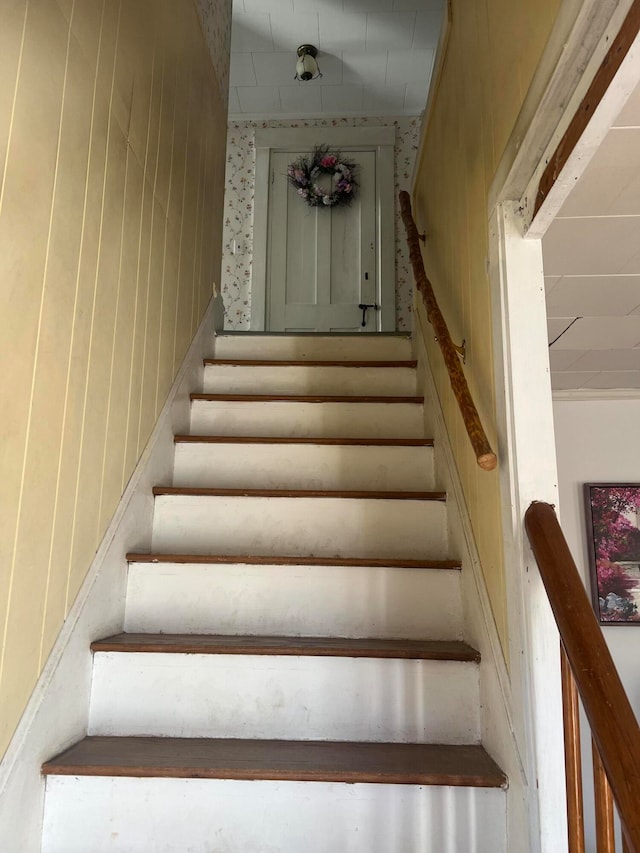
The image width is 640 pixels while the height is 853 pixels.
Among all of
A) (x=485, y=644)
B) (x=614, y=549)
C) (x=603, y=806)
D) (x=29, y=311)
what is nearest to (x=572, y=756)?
(x=603, y=806)

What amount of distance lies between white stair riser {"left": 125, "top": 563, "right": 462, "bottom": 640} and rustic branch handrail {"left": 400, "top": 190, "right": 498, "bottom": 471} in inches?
21.3

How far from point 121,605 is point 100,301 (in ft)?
2.79

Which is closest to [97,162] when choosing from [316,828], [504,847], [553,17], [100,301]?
[100,301]

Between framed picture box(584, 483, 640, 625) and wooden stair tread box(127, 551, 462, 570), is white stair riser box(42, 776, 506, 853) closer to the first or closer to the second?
wooden stair tread box(127, 551, 462, 570)

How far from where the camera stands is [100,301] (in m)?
1.59

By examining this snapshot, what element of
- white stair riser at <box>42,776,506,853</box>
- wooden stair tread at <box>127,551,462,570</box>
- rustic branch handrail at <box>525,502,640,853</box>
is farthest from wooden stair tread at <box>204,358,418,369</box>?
white stair riser at <box>42,776,506,853</box>

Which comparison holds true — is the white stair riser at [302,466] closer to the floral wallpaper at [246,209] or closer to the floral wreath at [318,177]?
the floral wallpaper at [246,209]

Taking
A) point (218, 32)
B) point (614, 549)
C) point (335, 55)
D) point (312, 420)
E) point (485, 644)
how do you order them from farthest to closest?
point (335, 55) < point (614, 549) < point (218, 32) < point (312, 420) < point (485, 644)

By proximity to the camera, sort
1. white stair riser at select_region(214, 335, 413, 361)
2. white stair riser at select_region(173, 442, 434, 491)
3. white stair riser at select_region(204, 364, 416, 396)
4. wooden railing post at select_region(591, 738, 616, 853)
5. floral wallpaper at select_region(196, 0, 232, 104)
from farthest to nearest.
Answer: white stair riser at select_region(214, 335, 413, 361) → floral wallpaper at select_region(196, 0, 232, 104) → white stair riser at select_region(204, 364, 416, 396) → white stair riser at select_region(173, 442, 434, 491) → wooden railing post at select_region(591, 738, 616, 853)

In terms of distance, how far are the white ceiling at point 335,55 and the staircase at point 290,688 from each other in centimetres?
341

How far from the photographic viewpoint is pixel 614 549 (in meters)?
3.41

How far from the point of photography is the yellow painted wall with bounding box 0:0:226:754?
3.79ft

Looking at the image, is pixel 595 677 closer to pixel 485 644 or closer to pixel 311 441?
pixel 485 644

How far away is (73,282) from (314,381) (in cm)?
142
